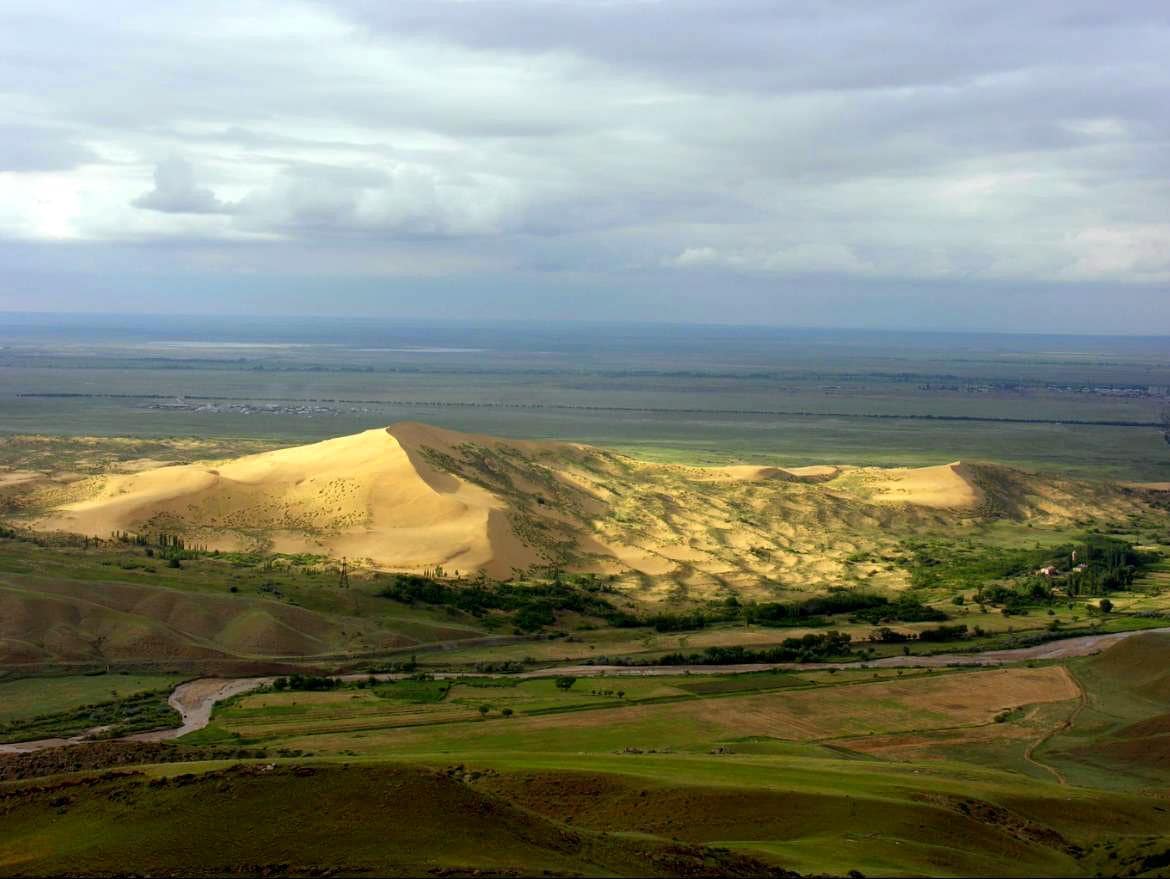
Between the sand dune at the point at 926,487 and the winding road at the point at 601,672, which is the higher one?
the sand dune at the point at 926,487

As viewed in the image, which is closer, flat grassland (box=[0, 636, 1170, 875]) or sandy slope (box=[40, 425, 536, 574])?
flat grassland (box=[0, 636, 1170, 875])

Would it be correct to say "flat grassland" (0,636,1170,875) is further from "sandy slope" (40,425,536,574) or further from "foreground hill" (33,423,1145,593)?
"foreground hill" (33,423,1145,593)

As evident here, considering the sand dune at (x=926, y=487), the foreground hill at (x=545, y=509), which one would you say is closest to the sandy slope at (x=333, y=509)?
the foreground hill at (x=545, y=509)

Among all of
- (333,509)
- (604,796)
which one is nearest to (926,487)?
(333,509)

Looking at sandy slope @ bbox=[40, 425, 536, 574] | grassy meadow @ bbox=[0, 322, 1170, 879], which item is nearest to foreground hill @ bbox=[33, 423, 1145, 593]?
sandy slope @ bbox=[40, 425, 536, 574]

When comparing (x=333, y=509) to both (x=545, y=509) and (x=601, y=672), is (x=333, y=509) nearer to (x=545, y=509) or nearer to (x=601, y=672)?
(x=545, y=509)

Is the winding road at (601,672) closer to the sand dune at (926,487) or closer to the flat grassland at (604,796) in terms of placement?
the flat grassland at (604,796)
